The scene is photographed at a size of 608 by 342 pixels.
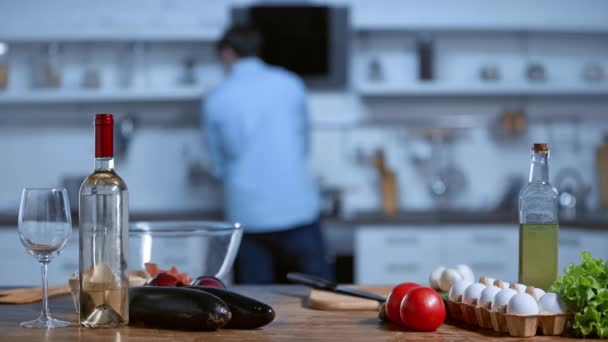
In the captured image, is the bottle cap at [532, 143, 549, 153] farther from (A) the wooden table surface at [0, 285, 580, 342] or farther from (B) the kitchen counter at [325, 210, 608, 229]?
(B) the kitchen counter at [325, 210, 608, 229]

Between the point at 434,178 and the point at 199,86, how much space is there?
4.80 ft

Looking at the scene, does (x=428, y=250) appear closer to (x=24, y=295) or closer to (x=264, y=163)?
(x=264, y=163)

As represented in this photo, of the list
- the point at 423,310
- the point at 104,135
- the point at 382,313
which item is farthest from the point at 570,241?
the point at 104,135

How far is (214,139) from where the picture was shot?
14.1ft

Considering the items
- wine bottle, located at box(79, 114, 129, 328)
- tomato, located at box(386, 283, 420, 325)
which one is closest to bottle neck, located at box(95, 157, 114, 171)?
wine bottle, located at box(79, 114, 129, 328)

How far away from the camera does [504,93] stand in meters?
5.19

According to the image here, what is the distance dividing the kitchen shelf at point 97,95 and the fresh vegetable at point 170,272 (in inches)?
132

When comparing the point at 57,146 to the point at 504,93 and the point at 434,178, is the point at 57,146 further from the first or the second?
the point at 504,93

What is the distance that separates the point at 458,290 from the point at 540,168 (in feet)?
0.87

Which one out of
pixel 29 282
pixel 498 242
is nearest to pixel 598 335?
pixel 498 242

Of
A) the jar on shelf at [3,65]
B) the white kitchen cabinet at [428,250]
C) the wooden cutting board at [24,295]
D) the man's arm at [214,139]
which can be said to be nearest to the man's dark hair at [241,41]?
the man's arm at [214,139]

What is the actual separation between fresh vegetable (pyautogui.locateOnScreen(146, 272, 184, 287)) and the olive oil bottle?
607 mm

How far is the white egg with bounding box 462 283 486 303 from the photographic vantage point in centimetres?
148

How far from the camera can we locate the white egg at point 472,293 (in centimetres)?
148
